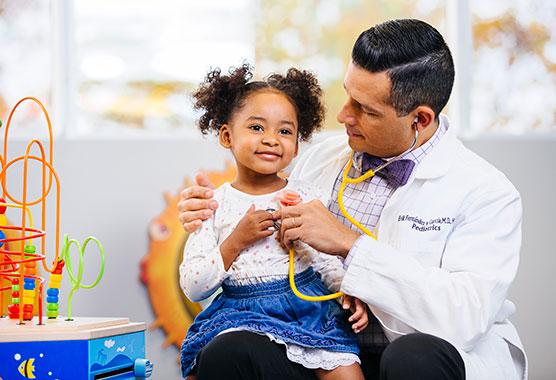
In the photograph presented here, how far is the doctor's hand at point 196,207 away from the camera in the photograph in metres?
1.78

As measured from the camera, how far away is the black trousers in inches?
56.0

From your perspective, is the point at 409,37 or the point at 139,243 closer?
the point at 409,37

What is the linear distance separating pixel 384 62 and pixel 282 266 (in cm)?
61

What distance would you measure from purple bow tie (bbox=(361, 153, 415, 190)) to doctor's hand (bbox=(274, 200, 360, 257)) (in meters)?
0.29

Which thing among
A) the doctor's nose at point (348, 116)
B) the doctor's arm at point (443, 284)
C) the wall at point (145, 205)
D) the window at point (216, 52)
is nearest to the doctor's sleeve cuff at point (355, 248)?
the doctor's arm at point (443, 284)

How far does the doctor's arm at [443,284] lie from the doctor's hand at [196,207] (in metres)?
0.42

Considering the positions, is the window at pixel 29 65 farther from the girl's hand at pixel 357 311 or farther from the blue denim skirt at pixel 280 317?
the girl's hand at pixel 357 311

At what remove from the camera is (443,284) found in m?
1.59

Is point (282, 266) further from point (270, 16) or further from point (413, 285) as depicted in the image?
point (270, 16)

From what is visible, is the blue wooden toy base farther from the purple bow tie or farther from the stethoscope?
the purple bow tie

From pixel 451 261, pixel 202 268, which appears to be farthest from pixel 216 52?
pixel 451 261

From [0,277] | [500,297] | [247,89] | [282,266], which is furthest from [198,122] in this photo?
[500,297]

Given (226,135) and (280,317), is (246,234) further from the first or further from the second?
(226,135)

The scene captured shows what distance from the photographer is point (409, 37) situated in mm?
1827
